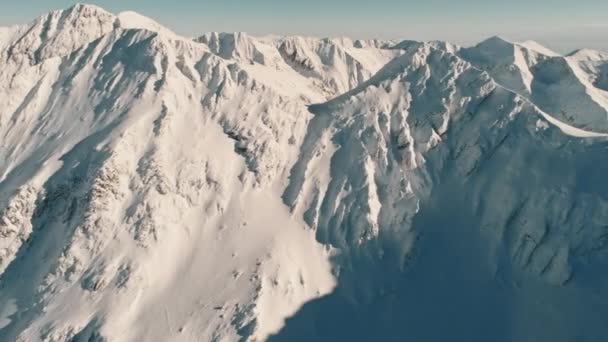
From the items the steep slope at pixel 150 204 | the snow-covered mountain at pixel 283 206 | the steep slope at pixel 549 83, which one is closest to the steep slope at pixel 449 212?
the snow-covered mountain at pixel 283 206

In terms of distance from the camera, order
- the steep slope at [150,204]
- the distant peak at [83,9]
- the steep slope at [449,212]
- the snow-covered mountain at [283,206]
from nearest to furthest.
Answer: the steep slope at [449,212]
the snow-covered mountain at [283,206]
the steep slope at [150,204]
the distant peak at [83,9]

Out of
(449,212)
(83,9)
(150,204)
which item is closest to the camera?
(150,204)

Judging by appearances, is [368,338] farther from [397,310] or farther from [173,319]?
[173,319]

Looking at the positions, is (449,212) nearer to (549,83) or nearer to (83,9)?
(549,83)

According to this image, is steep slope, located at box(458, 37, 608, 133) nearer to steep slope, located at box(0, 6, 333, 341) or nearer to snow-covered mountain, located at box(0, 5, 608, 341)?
snow-covered mountain, located at box(0, 5, 608, 341)

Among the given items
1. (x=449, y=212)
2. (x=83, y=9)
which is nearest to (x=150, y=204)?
(x=449, y=212)

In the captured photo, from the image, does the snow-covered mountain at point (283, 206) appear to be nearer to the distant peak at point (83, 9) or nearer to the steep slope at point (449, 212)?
the steep slope at point (449, 212)

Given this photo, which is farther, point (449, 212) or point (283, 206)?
point (283, 206)

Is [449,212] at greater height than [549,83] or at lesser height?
lesser
